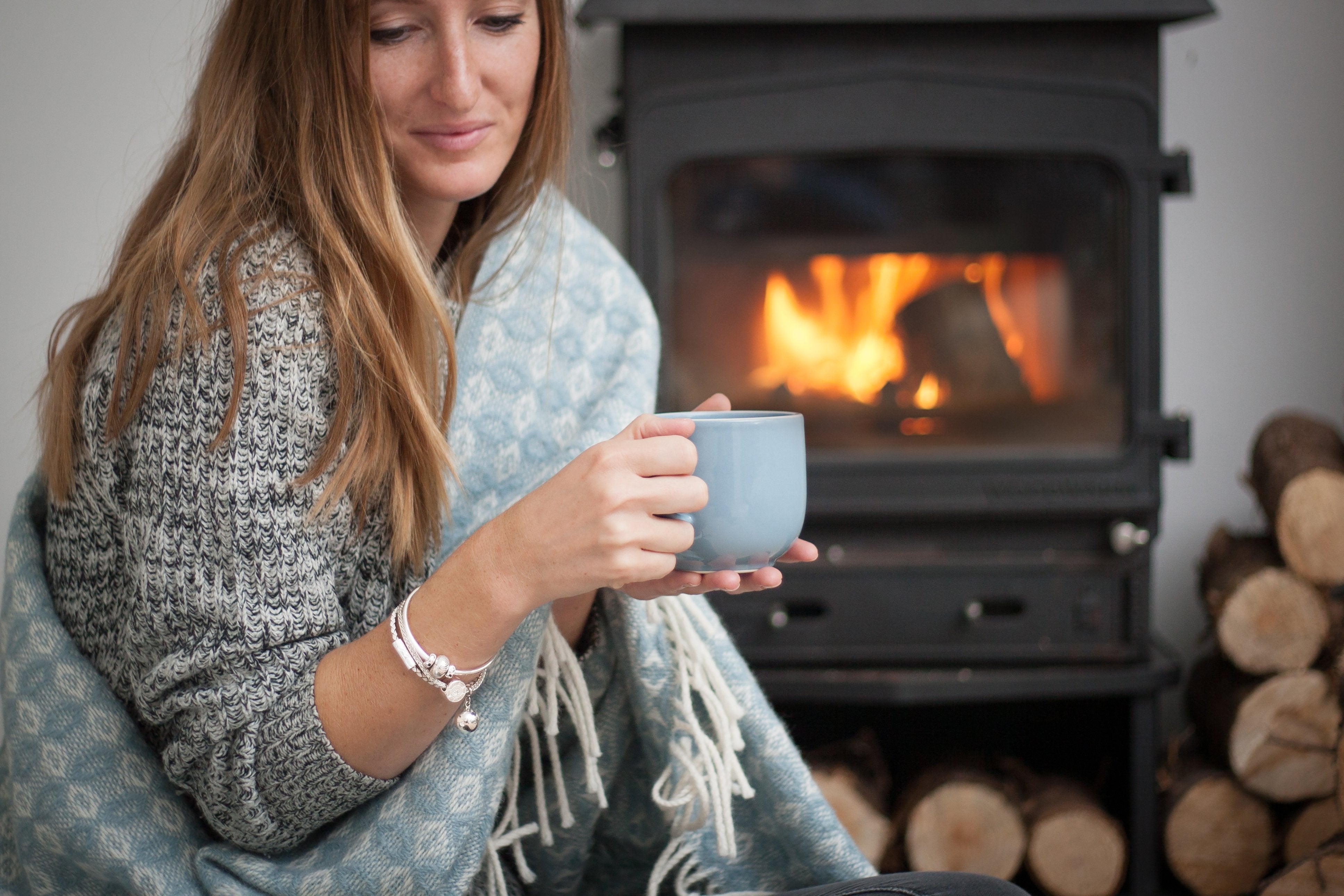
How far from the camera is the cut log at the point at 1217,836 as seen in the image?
1444mm

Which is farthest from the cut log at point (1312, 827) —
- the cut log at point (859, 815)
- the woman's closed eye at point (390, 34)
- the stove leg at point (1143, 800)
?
the woman's closed eye at point (390, 34)

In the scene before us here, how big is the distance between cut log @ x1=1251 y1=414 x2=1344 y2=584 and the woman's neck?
3.67 ft

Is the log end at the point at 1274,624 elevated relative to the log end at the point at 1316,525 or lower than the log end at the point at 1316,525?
lower

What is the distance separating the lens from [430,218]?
0.90 metres

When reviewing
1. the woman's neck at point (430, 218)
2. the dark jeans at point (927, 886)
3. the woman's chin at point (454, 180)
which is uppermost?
the woman's chin at point (454, 180)

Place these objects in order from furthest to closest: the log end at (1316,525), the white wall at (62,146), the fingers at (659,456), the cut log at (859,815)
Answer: the white wall at (62,146) → the cut log at (859,815) → the log end at (1316,525) → the fingers at (659,456)

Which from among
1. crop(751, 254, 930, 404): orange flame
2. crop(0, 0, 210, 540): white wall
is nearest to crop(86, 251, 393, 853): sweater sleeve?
crop(751, 254, 930, 404): orange flame

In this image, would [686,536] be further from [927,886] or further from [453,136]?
[453,136]

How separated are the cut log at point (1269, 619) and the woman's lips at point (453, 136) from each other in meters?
1.15

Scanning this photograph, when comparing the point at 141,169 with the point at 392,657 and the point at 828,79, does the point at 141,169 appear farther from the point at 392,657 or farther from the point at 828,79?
the point at 392,657

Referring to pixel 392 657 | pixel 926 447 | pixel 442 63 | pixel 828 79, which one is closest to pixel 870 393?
pixel 926 447

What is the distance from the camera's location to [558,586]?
0.61m

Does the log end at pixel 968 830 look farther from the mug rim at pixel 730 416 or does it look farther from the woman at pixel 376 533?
the mug rim at pixel 730 416

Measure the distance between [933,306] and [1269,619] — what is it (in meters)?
0.60
